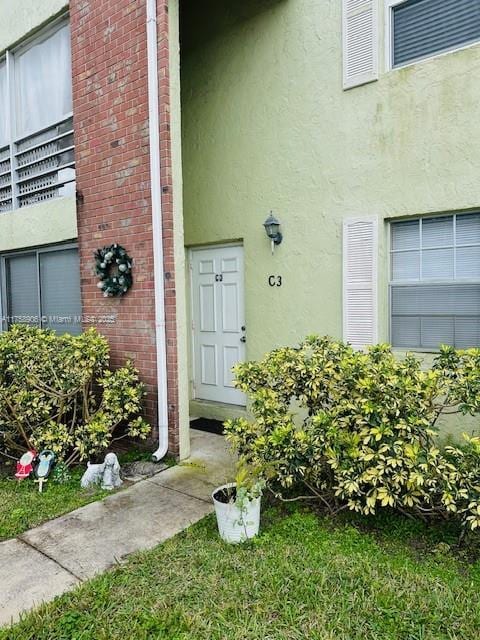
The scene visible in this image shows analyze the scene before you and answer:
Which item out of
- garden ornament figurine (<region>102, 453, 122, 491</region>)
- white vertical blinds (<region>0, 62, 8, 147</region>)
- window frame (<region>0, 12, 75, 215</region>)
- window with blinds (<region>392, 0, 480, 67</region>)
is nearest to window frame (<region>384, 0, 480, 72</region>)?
window with blinds (<region>392, 0, 480, 67</region>)

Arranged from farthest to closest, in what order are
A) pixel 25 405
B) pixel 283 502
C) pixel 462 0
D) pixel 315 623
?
pixel 25 405 < pixel 462 0 < pixel 283 502 < pixel 315 623

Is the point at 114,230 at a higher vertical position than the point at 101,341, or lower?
higher

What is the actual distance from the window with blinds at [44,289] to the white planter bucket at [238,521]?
3.72 m

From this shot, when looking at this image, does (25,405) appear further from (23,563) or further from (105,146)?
(105,146)

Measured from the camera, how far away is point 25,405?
4.87 m

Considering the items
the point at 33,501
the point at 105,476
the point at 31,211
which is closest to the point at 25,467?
the point at 33,501

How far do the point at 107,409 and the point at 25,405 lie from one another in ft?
2.73

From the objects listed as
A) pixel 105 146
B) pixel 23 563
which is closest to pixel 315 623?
pixel 23 563

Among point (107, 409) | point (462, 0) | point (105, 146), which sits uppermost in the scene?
point (462, 0)

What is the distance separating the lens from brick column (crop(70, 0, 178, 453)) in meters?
5.04

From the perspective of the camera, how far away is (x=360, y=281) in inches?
197

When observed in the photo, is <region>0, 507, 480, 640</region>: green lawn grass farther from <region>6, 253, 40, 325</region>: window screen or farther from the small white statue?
<region>6, 253, 40, 325</region>: window screen

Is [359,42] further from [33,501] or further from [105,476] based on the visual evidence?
[33,501]

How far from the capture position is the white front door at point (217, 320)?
6.35 m
